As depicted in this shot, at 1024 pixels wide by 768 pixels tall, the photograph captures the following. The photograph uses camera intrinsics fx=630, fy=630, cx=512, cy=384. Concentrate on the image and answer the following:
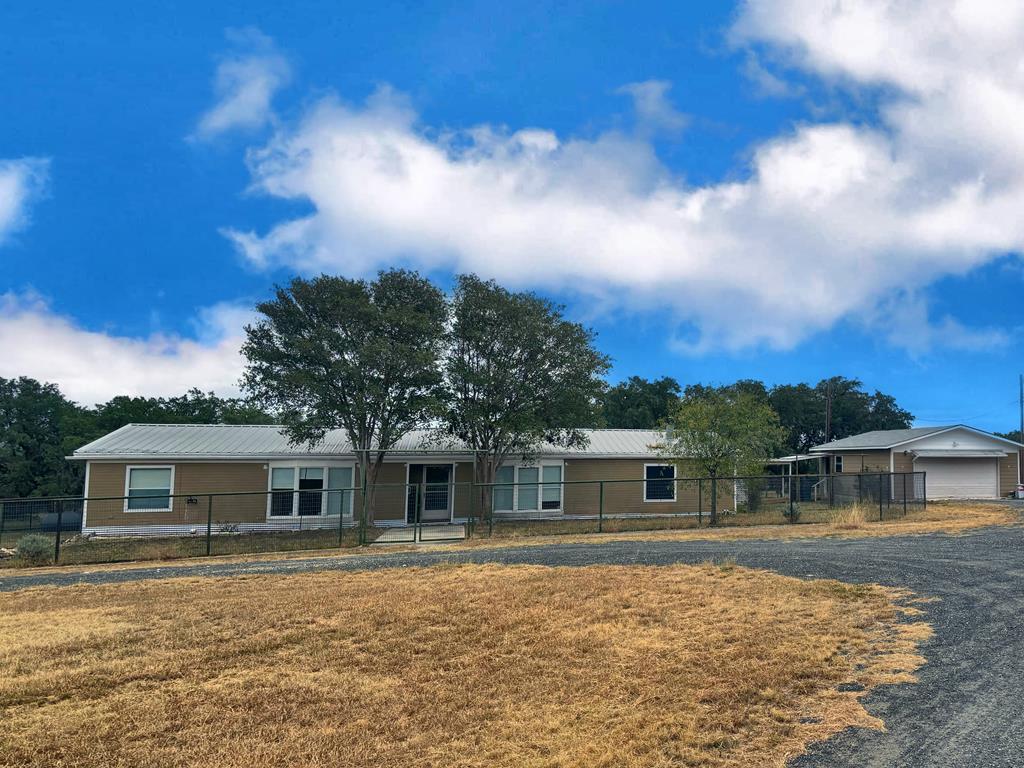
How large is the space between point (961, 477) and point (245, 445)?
28.2m

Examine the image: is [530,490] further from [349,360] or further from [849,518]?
[849,518]

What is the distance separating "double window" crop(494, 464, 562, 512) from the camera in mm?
21375

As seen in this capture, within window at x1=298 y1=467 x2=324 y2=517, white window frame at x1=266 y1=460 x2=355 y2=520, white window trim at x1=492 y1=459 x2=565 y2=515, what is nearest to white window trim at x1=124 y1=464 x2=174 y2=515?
white window frame at x1=266 y1=460 x2=355 y2=520

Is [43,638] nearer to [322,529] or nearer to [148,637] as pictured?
[148,637]

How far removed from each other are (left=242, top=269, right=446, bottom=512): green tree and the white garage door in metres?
21.1

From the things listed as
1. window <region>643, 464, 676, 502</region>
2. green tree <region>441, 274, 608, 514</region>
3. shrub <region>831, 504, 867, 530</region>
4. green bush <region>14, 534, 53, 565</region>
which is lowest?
green bush <region>14, 534, 53, 565</region>

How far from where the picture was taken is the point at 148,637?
649 cm

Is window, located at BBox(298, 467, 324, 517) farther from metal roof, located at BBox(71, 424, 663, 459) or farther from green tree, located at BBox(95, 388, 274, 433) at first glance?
green tree, located at BBox(95, 388, 274, 433)

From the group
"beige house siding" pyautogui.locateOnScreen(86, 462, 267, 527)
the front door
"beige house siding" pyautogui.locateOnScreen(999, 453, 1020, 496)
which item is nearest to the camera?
"beige house siding" pyautogui.locateOnScreen(86, 462, 267, 527)

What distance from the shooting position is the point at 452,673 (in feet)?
17.3

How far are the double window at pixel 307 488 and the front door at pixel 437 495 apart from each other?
2.46 meters

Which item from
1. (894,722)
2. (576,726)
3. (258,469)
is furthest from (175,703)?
(258,469)

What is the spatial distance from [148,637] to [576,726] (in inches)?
188

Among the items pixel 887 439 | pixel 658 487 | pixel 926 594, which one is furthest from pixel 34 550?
pixel 887 439
